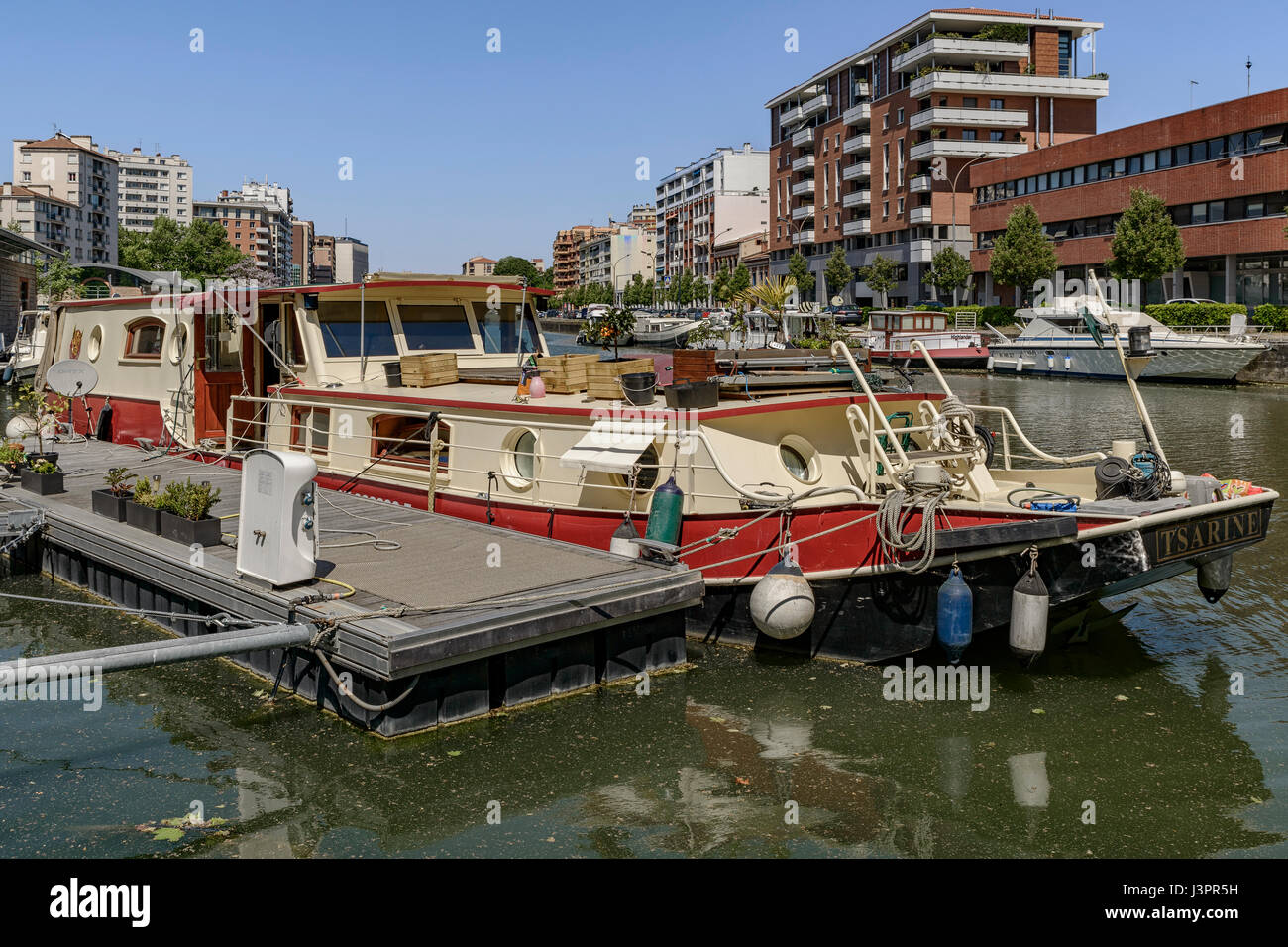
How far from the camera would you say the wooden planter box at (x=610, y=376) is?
12352 millimetres

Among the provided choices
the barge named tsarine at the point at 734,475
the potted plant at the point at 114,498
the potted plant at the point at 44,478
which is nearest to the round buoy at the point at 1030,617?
the barge named tsarine at the point at 734,475

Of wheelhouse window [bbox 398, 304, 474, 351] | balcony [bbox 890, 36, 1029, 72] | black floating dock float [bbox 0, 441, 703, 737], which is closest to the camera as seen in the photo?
black floating dock float [bbox 0, 441, 703, 737]

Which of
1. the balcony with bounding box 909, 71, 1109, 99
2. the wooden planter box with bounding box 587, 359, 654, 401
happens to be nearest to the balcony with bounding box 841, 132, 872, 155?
the balcony with bounding box 909, 71, 1109, 99

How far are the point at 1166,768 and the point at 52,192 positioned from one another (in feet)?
496

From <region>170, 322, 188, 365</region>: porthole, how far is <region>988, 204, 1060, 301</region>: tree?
5329 centimetres

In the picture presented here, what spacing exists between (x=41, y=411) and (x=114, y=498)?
4.37 meters

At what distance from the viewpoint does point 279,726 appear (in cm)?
880

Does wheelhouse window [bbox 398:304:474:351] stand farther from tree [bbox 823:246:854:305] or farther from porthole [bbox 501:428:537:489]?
tree [bbox 823:246:854:305]

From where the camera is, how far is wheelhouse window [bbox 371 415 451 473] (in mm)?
13422

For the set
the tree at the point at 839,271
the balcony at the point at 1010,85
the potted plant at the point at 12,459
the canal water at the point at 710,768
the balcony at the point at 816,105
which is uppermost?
the balcony at the point at 816,105

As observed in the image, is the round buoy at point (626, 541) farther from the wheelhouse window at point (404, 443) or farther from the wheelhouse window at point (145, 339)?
the wheelhouse window at point (145, 339)

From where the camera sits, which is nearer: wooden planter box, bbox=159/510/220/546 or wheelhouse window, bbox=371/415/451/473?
wooden planter box, bbox=159/510/220/546

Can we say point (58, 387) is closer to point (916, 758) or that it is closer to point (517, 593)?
point (517, 593)

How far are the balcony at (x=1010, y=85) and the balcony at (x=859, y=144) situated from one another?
9139 mm
